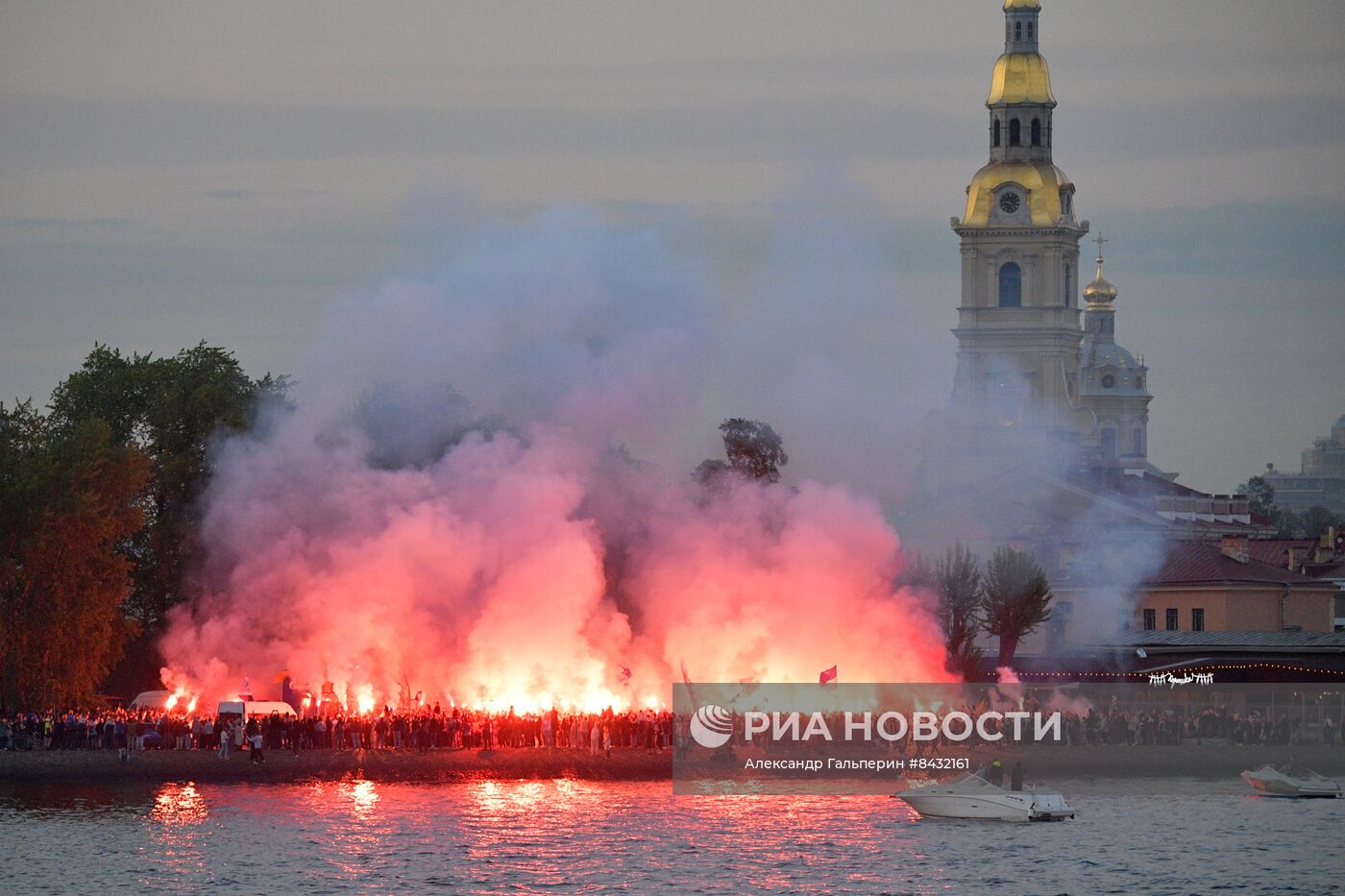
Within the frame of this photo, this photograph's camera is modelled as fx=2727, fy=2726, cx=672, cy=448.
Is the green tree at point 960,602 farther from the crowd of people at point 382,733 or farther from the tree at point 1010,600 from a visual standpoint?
the crowd of people at point 382,733

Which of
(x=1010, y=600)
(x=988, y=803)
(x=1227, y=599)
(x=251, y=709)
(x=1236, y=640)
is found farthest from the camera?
(x=1227, y=599)

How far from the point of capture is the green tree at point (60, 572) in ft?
330

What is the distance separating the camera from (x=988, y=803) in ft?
274

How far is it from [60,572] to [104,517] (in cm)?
309

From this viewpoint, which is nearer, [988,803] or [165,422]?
[988,803]

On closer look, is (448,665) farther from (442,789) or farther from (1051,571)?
(1051,571)

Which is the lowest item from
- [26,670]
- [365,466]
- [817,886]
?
[817,886]

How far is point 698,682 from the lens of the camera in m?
95.8

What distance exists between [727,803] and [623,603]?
12155 millimetres

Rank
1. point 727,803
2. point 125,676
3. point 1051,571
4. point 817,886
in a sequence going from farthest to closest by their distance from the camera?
point 1051,571
point 125,676
point 727,803
point 817,886

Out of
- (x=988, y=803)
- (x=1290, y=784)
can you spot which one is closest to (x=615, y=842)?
(x=988, y=803)

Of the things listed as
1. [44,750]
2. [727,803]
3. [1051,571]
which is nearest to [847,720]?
[727,803]

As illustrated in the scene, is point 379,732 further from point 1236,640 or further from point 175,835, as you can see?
point 1236,640

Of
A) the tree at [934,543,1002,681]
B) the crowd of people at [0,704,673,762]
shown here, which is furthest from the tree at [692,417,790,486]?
the crowd of people at [0,704,673,762]
